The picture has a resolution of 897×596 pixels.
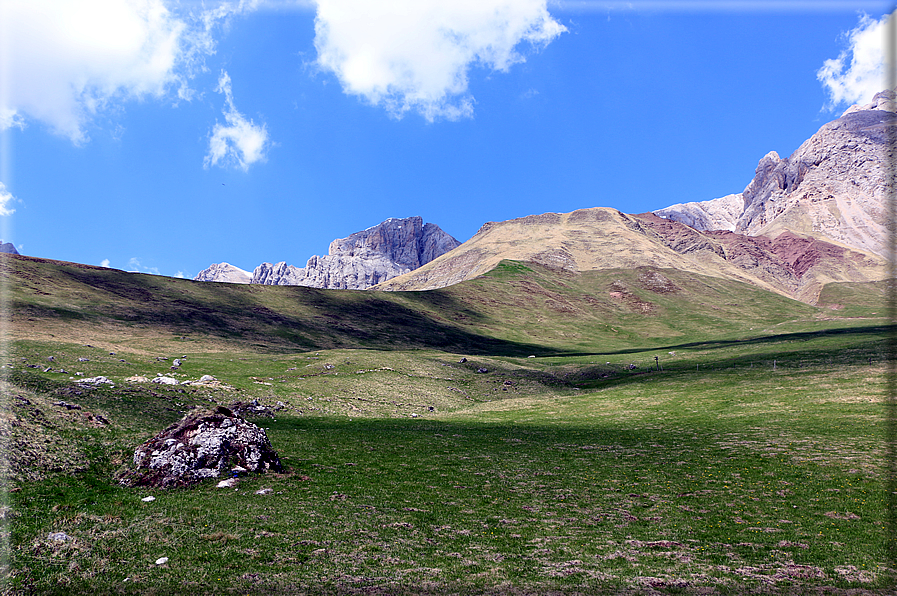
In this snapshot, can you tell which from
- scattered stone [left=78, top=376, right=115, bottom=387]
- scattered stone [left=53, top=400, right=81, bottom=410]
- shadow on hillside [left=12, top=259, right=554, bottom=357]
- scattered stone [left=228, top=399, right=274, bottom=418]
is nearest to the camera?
scattered stone [left=53, top=400, right=81, bottom=410]

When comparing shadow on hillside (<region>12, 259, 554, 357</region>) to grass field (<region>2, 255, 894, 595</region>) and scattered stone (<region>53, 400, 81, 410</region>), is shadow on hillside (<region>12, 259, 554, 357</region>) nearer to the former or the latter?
grass field (<region>2, 255, 894, 595</region>)

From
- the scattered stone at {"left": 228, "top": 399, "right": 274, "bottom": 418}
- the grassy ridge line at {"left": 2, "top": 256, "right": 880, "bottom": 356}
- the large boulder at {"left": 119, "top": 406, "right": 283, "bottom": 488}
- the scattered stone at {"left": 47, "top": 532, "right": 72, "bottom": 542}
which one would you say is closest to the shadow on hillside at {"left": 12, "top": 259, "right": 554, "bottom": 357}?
the grassy ridge line at {"left": 2, "top": 256, "right": 880, "bottom": 356}

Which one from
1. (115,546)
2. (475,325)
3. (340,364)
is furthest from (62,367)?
(475,325)

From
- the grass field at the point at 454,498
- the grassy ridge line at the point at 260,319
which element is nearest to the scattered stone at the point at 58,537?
the grass field at the point at 454,498

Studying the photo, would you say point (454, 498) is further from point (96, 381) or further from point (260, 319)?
point (260, 319)

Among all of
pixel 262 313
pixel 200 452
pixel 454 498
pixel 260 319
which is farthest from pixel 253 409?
pixel 262 313

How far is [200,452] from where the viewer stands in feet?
81.3

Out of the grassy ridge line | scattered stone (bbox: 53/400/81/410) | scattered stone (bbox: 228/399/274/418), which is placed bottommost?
scattered stone (bbox: 228/399/274/418)

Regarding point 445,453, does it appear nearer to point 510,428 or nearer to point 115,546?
point 510,428

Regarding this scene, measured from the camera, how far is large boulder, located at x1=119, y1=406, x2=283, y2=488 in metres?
23.5

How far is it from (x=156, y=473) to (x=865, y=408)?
6550 cm

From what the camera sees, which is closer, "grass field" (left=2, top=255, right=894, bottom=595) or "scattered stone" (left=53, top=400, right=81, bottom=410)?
"grass field" (left=2, top=255, right=894, bottom=595)

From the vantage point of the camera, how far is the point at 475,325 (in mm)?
182875

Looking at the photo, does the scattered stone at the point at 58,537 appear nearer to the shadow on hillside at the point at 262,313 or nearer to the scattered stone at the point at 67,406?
the scattered stone at the point at 67,406
